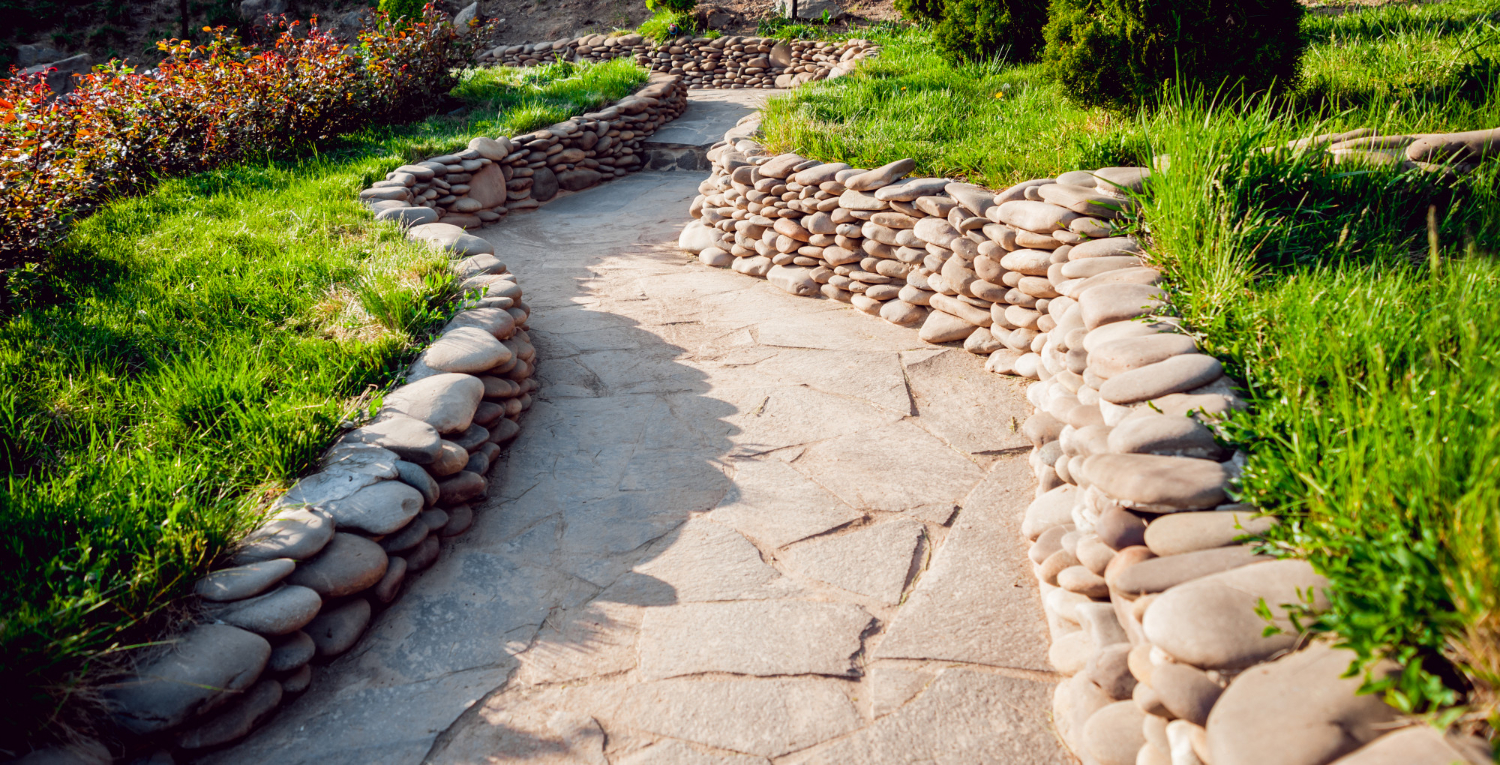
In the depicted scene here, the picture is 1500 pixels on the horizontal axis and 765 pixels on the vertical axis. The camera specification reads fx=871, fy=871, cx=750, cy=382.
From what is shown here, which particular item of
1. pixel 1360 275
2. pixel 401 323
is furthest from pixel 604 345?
pixel 1360 275

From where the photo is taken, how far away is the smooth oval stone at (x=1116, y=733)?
172cm

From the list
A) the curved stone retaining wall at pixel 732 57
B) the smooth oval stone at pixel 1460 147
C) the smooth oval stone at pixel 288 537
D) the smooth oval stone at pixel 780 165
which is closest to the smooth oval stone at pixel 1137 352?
the smooth oval stone at pixel 1460 147

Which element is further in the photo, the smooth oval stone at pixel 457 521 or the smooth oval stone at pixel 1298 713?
the smooth oval stone at pixel 457 521

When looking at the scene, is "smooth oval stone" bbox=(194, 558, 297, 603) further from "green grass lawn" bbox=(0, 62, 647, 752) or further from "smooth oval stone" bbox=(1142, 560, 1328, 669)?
"smooth oval stone" bbox=(1142, 560, 1328, 669)

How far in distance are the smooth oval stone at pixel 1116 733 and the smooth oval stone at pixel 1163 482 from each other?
435mm

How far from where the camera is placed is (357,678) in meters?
2.21

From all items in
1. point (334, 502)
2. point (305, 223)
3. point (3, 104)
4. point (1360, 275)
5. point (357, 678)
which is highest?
point (3, 104)

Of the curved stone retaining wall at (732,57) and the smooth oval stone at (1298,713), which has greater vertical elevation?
the curved stone retaining wall at (732,57)

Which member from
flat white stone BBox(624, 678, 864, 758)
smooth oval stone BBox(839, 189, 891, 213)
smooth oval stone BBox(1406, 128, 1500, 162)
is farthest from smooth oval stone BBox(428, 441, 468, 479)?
smooth oval stone BBox(1406, 128, 1500, 162)

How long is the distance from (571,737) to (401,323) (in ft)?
6.61

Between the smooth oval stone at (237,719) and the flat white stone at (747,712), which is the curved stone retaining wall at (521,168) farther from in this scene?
the flat white stone at (747,712)

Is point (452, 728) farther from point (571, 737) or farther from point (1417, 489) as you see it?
point (1417, 489)

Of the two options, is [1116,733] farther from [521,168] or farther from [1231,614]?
[521,168]

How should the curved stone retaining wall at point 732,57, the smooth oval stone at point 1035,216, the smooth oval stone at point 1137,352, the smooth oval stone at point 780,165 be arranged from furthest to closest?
the curved stone retaining wall at point 732,57 < the smooth oval stone at point 780,165 < the smooth oval stone at point 1035,216 < the smooth oval stone at point 1137,352
